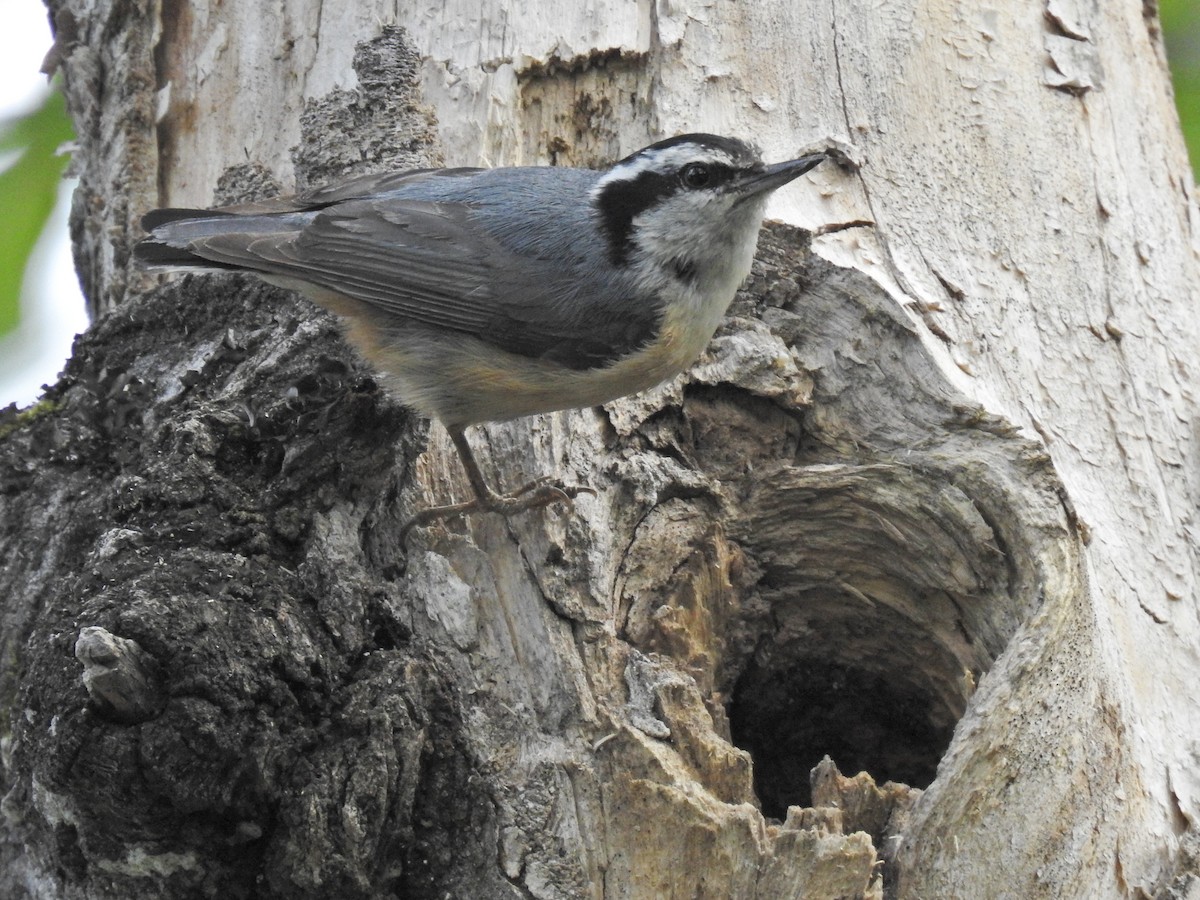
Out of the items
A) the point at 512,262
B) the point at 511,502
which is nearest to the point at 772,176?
the point at 512,262

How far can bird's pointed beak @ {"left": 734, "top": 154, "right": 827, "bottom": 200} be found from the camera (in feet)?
8.70

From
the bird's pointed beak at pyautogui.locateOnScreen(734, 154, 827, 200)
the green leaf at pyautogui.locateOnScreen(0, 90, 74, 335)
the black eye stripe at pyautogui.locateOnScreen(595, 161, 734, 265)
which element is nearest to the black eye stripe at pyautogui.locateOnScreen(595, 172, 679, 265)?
the black eye stripe at pyautogui.locateOnScreen(595, 161, 734, 265)

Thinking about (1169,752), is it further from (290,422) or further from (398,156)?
(398,156)

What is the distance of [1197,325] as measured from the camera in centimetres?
298

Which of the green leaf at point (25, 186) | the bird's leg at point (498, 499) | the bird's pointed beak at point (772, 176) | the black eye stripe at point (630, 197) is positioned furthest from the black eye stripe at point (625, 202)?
the green leaf at point (25, 186)

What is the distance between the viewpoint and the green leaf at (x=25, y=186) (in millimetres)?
3506

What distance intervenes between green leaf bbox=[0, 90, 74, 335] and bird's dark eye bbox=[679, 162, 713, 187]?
1.89m

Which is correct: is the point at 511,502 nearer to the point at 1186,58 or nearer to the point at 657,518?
the point at 657,518

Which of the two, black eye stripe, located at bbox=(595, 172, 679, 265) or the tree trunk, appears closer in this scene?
the tree trunk

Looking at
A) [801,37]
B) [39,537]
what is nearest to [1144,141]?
[801,37]

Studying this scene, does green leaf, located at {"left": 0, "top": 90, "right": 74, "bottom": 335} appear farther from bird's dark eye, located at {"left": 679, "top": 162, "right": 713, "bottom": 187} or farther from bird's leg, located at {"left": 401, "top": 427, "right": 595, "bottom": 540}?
bird's dark eye, located at {"left": 679, "top": 162, "right": 713, "bottom": 187}

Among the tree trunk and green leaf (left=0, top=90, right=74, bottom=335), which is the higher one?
green leaf (left=0, top=90, right=74, bottom=335)

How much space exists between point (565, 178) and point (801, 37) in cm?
69

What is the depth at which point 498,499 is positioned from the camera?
2580 millimetres
